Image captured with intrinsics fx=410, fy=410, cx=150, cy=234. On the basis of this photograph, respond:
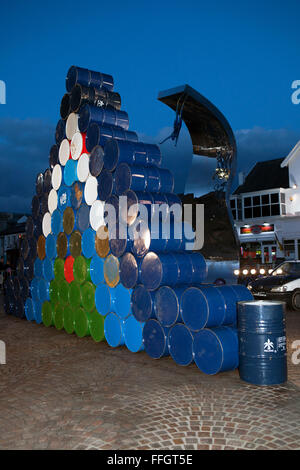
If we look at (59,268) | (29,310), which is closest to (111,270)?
(59,268)

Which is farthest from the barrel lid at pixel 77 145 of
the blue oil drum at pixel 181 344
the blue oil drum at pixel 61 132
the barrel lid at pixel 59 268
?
the blue oil drum at pixel 181 344

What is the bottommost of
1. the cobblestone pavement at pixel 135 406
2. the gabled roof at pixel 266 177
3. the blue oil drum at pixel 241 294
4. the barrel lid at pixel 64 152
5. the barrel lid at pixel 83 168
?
the cobblestone pavement at pixel 135 406

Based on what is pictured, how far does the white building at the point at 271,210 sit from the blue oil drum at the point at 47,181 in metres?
22.0

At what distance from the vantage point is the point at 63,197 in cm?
1081

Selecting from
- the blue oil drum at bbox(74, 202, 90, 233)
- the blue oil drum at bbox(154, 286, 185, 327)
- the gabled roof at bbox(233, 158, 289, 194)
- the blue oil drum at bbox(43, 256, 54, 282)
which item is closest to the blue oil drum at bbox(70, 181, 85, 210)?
the blue oil drum at bbox(74, 202, 90, 233)

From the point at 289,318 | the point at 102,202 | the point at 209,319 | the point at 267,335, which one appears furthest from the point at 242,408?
the point at 289,318

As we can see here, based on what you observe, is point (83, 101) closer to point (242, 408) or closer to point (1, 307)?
point (242, 408)

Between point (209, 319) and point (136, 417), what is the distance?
7.19 ft

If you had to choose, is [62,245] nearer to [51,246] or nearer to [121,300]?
[51,246]

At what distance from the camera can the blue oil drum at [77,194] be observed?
9.98 m

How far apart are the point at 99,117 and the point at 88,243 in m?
2.99

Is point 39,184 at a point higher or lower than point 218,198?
higher

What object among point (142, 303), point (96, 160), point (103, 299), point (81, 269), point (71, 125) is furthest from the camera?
point (71, 125)

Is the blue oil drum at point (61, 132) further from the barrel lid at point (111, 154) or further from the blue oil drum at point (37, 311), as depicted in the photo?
the blue oil drum at point (37, 311)
